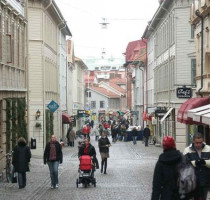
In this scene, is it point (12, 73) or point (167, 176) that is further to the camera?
point (12, 73)

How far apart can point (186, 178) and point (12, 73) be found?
21.8 metres

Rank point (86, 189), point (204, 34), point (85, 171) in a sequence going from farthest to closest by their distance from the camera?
point (204, 34)
point (85, 171)
point (86, 189)

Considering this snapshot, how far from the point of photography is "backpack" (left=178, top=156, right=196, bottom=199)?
36.0ft

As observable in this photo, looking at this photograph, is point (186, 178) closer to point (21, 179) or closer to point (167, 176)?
point (167, 176)

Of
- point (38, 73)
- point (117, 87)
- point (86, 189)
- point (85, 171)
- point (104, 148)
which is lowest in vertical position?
point (86, 189)

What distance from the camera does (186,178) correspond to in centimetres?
1096

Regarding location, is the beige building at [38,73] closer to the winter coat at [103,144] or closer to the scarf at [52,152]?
the winter coat at [103,144]

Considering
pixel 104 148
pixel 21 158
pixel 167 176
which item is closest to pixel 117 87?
pixel 104 148

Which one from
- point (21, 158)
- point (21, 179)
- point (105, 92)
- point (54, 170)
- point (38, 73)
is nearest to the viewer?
point (21, 158)

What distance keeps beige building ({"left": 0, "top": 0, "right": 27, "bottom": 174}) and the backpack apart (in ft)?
56.1

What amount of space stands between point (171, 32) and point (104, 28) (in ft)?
14.0

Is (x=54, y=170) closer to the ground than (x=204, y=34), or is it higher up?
closer to the ground

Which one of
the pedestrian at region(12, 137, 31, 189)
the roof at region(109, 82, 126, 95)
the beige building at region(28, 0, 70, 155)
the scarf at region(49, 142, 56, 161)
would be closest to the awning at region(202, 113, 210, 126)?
the scarf at region(49, 142, 56, 161)

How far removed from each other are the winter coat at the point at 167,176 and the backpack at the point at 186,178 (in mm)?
112
